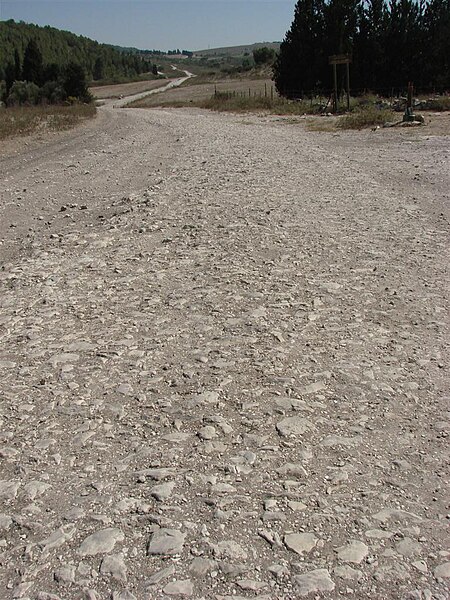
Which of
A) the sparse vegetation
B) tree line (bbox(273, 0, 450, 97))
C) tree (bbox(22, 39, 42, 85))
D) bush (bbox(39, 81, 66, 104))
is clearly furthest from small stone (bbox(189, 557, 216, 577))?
tree (bbox(22, 39, 42, 85))

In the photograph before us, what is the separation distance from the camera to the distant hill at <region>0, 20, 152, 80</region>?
132 m

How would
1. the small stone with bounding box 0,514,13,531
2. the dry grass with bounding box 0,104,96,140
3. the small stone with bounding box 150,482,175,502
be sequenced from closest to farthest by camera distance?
the small stone with bounding box 0,514,13,531, the small stone with bounding box 150,482,175,502, the dry grass with bounding box 0,104,96,140

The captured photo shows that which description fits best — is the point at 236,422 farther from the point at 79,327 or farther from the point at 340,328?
the point at 79,327

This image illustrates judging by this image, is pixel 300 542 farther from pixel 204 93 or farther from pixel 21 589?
pixel 204 93

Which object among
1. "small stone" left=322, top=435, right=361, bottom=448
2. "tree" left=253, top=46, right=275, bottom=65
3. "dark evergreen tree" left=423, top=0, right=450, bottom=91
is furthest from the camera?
"tree" left=253, top=46, right=275, bottom=65

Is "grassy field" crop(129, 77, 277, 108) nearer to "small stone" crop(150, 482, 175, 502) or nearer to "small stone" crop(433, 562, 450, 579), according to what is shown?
"small stone" crop(150, 482, 175, 502)

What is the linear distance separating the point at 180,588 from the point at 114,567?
1.03 feet

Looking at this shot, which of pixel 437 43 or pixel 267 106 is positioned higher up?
pixel 437 43

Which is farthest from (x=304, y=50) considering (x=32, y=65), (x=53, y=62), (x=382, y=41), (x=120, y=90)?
(x=120, y=90)

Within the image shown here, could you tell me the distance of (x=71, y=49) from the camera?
155 m

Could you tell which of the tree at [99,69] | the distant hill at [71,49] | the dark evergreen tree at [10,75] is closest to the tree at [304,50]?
the dark evergreen tree at [10,75]

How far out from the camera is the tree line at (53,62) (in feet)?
180

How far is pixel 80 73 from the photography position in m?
54.2

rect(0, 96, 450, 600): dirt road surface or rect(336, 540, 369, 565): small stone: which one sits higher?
rect(0, 96, 450, 600): dirt road surface
